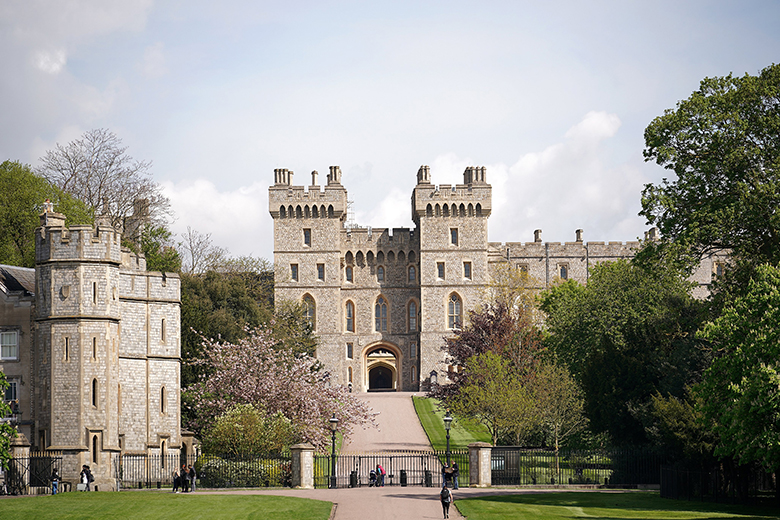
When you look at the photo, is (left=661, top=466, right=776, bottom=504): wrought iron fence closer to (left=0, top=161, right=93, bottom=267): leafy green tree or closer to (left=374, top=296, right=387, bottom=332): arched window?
(left=0, top=161, right=93, bottom=267): leafy green tree

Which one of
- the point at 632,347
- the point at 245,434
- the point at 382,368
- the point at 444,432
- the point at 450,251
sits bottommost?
the point at 444,432

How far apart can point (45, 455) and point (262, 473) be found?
6.80m

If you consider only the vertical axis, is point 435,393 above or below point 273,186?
below

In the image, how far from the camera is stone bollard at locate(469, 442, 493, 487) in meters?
31.2

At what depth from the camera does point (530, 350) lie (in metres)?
47.6

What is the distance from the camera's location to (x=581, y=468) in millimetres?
33688

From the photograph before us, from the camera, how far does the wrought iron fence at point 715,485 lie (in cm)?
2688

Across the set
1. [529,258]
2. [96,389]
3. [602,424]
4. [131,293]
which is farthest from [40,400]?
[529,258]

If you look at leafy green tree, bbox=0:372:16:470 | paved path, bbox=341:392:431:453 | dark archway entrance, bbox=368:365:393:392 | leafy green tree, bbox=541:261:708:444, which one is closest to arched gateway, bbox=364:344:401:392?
dark archway entrance, bbox=368:365:393:392

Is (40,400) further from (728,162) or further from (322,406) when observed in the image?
(728,162)

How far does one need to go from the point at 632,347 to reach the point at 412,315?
3219cm

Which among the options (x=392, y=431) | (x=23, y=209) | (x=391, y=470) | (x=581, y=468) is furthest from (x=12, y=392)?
(x=392, y=431)

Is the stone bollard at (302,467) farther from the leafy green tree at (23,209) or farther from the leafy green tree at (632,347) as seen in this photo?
the leafy green tree at (23,209)

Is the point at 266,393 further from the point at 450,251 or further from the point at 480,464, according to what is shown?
the point at 450,251
